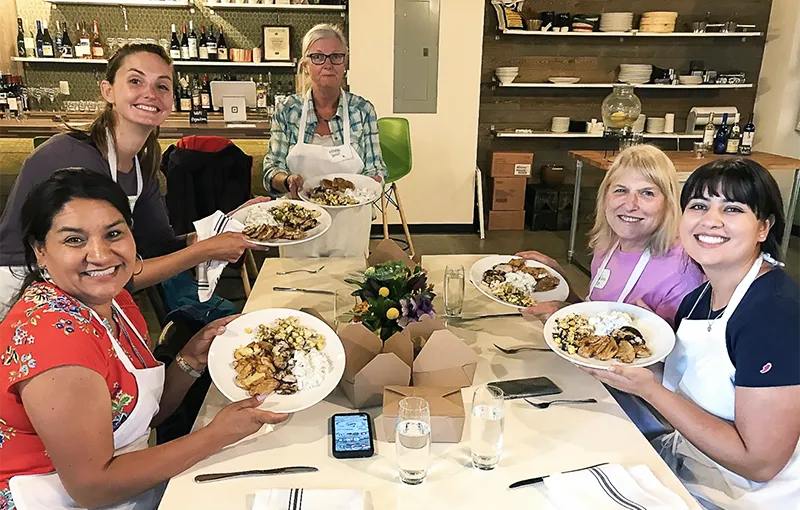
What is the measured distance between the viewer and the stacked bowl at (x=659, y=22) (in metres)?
5.42

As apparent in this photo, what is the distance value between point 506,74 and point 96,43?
3.52 m

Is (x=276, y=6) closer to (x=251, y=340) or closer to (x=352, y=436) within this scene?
(x=251, y=340)

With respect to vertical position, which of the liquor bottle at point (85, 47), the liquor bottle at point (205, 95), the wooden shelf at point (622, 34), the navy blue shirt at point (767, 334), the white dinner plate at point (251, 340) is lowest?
the white dinner plate at point (251, 340)

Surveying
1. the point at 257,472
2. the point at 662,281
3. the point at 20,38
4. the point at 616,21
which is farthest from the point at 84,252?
the point at 616,21

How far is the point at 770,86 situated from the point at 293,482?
622 cm

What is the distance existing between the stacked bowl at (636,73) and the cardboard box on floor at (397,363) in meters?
4.97

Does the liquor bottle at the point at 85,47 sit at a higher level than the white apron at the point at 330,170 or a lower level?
higher

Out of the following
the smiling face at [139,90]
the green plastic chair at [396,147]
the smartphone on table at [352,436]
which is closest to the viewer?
the smartphone on table at [352,436]

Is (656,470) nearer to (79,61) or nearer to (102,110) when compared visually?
(102,110)

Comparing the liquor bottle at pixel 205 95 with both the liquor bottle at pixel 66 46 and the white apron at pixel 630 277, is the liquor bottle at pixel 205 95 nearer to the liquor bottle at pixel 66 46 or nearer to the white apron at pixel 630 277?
the liquor bottle at pixel 66 46

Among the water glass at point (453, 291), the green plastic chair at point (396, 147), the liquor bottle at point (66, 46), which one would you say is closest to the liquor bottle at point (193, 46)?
the liquor bottle at point (66, 46)

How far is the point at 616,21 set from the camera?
17.7 ft

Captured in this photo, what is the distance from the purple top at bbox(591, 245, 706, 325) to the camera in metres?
1.78

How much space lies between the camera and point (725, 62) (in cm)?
586
